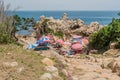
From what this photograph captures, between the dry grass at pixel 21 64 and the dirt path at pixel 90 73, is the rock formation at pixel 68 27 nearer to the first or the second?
the dirt path at pixel 90 73

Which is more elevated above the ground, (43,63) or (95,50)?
(43,63)

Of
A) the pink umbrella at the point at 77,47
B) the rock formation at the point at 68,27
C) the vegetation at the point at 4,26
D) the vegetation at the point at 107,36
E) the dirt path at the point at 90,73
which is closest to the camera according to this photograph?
the dirt path at the point at 90,73

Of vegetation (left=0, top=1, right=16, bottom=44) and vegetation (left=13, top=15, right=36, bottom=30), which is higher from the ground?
vegetation (left=0, top=1, right=16, bottom=44)

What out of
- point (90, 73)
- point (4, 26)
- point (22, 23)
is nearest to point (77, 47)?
point (22, 23)

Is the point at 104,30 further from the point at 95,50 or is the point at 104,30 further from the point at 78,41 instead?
the point at 78,41

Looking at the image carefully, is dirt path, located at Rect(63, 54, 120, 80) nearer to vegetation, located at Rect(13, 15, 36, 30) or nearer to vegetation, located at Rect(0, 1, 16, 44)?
vegetation, located at Rect(0, 1, 16, 44)

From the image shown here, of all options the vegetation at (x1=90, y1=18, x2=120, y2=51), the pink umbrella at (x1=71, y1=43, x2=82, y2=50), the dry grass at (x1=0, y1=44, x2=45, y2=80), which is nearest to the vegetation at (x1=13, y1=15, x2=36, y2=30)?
the pink umbrella at (x1=71, y1=43, x2=82, y2=50)

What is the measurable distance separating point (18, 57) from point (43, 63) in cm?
67

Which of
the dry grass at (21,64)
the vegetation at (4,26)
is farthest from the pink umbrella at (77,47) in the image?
the dry grass at (21,64)

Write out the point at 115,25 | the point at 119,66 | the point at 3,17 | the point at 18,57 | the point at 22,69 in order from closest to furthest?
the point at 22,69 < the point at 18,57 < the point at 119,66 < the point at 3,17 < the point at 115,25

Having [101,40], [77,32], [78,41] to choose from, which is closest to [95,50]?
[101,40]

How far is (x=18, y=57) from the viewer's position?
10.5 meters

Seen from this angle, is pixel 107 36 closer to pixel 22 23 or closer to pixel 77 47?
pixel 77 47

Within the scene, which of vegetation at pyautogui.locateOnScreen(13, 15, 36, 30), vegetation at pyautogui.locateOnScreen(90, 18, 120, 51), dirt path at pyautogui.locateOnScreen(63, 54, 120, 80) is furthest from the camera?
vegetation at pyautogui.locateOnScreen(13, 15, 36, 30)
